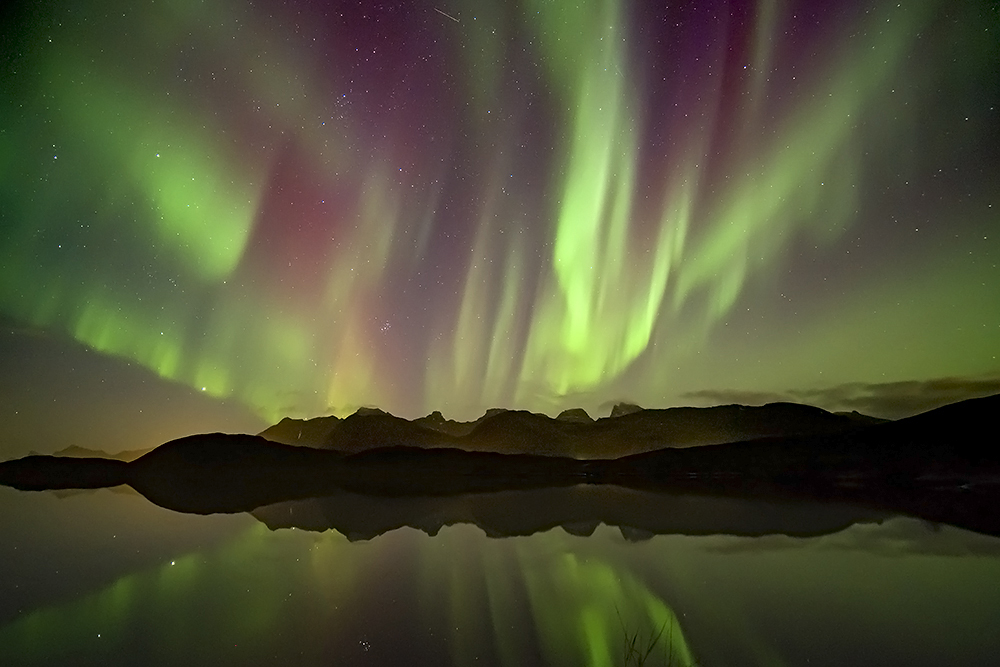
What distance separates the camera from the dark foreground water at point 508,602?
6629mm

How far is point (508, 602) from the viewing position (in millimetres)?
8883

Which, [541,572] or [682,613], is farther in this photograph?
[541,572]

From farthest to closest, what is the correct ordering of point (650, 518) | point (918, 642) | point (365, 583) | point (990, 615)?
point (650, 518), point (365, 583), point (990, 615), point (918, 642)

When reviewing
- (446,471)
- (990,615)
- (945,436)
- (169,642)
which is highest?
(945,436)

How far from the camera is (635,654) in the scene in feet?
A: 20.4

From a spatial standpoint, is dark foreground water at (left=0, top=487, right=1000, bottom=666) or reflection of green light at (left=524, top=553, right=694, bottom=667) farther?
dark foreground water at (left=0, top=487, right=1000, bottom=666)

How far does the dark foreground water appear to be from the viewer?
21.7 ft

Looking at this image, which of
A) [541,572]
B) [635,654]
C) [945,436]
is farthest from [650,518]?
[945,436]

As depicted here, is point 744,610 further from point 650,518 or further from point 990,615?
point 650,518

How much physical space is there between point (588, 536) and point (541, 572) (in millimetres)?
5866

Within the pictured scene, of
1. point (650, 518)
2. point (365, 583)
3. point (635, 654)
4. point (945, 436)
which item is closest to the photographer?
point (635, 654)

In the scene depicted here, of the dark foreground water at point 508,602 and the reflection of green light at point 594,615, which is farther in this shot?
the dark foreground water at point 508,602

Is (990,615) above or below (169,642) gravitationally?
above

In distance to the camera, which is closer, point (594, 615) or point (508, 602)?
point (594, 615)
